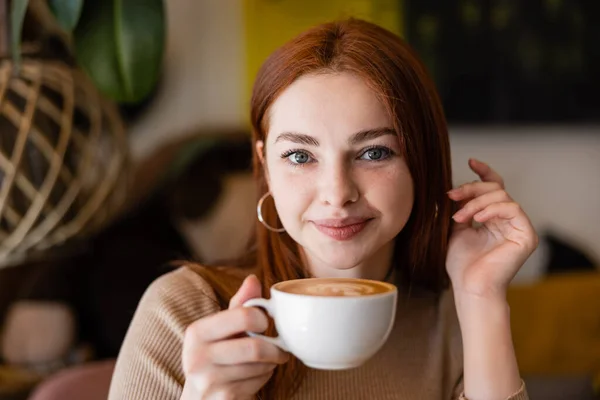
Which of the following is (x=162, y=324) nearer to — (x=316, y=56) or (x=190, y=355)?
(x=190, y=355)

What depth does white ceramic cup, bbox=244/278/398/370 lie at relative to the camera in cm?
63

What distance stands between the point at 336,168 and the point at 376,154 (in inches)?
2.6

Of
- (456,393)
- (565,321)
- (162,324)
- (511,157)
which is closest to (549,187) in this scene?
(511,157)

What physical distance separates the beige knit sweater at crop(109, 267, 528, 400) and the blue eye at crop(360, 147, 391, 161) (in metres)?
0.31

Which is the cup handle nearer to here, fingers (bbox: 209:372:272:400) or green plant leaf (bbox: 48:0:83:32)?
fingers (bbox: 209:372:272:400)

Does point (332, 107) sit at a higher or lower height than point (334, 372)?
higher

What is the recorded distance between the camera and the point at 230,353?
0.70m

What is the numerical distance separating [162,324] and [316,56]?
40cm

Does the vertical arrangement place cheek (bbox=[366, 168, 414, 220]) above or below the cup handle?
above

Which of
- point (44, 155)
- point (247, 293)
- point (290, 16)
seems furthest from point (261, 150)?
point (290, 16)

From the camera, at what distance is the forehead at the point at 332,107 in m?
0.79

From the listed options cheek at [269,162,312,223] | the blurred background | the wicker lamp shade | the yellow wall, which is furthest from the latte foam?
the yellow wall

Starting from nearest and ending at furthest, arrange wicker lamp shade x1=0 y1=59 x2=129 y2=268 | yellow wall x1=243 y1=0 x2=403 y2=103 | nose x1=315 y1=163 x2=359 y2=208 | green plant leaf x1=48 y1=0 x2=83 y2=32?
nose x1=315 y1=163 x2=359 y2=208 < green plant leaf x1=48 y1=0 x2=83 y2=32 < wicker lamp shade x1=0 y1=59 x2=129 y2=268 < yellow wall x1=243 y1=0 x2=403 y2=103

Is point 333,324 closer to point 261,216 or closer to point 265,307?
point 265,307
